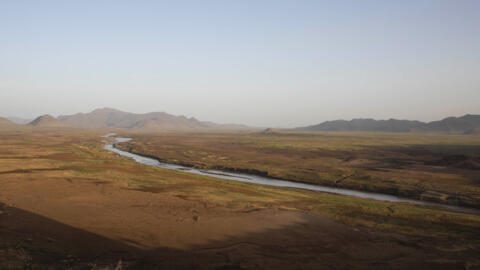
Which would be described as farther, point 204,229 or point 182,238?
point 204,229

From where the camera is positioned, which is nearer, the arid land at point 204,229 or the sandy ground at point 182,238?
the sandy ground at point 182,238

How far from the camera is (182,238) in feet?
51.6

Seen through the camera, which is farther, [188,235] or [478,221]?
[478,221]

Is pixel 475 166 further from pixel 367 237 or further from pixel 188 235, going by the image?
pixel 188 235

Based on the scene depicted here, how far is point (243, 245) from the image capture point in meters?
15.1

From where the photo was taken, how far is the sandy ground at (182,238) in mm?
12797

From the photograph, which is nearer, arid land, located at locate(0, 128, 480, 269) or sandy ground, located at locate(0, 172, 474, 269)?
sandy ground, located at locate(0, 172, 474, 269)

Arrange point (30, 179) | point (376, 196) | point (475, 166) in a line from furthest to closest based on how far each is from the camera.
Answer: point (475, 166)
point (376, 196)
point (30, 179)

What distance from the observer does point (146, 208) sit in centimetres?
2098

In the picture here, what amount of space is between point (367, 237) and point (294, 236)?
4.62 meters

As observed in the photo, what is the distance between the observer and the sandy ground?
12797 millimetres

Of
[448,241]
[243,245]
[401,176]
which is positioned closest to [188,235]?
[243,245]

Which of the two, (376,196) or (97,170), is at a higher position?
(97,170)

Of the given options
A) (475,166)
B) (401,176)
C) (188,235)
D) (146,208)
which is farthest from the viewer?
(475,166)
